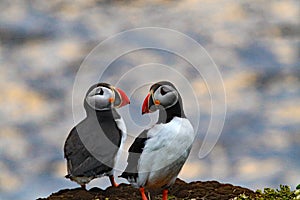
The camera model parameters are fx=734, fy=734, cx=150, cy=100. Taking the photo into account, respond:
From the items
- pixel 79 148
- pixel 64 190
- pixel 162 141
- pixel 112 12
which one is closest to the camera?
pixel 162 141

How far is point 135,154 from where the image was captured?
216cm

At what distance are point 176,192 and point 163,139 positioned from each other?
327mm

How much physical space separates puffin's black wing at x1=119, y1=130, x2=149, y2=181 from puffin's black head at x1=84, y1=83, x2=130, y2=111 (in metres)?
0.12

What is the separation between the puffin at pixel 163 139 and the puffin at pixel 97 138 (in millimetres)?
104

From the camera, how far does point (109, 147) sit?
223 centimetres


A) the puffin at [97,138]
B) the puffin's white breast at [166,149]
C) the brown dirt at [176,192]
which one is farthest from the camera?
the brown dirt at [176,192]

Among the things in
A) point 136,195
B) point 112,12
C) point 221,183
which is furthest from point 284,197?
point 112,12

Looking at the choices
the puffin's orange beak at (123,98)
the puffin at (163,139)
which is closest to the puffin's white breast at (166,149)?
the puffin at (163,139)

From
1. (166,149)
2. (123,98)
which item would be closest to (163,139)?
(166,149)

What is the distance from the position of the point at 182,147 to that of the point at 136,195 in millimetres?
308

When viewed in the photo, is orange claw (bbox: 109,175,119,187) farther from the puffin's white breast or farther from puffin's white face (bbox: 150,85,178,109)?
puffin's white face (bbox: 150,85,178,109)

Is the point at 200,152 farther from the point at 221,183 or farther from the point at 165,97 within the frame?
the point at 165,97

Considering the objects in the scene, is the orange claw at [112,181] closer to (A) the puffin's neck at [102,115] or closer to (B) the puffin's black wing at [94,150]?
(B) the puffin's black wing at [94,150]

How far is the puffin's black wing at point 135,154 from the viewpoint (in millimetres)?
2144
